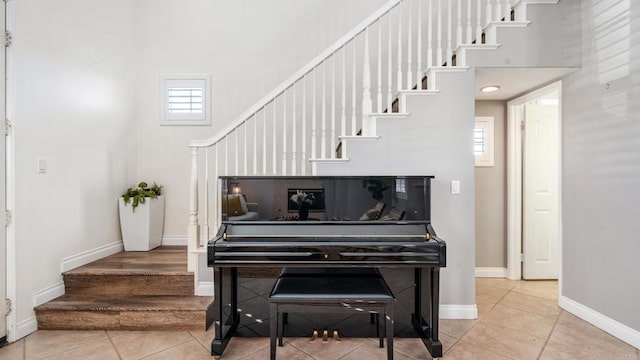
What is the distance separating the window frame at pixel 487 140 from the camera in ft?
11.8

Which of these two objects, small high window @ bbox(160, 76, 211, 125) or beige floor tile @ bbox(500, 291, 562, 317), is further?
small high window @ bbox(160, 76, 211, 125)

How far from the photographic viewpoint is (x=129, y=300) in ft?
8.18

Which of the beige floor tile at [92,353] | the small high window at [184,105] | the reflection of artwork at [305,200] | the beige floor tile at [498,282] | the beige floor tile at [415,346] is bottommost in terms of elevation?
the beige floor tile at [415,346]

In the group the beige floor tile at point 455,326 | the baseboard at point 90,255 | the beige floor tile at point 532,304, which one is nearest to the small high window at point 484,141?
the beige floor tile at point 532,304

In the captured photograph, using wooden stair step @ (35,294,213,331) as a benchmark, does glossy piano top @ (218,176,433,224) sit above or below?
above

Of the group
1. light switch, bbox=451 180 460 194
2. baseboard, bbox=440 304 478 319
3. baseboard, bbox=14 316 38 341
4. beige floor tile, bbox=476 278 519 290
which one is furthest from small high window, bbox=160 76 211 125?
beige floor tile, bbox=476 278 519 290

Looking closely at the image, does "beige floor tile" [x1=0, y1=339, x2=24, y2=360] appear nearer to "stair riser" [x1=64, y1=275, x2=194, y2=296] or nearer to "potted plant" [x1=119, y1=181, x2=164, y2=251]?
"stair riser" [x1=64, y1=275, x2=194, y2=296]

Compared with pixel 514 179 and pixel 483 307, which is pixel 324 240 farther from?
pixel 514 179

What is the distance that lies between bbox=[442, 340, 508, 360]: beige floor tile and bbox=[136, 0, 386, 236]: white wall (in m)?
2.97

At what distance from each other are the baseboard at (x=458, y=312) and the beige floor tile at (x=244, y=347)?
1486mm

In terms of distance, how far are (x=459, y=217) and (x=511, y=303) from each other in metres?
1.15

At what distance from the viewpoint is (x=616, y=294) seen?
2.30 m

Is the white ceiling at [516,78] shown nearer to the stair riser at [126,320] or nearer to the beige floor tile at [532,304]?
the beige floor tile at [532,304]

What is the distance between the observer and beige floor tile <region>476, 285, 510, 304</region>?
9.87 ft
